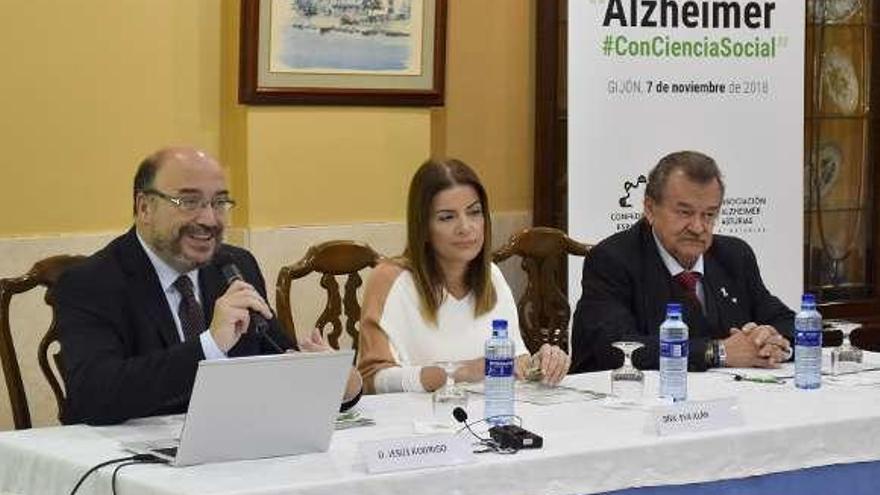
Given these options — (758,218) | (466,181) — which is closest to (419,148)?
(758,218)

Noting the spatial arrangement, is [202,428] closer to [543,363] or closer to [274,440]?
[274,440]

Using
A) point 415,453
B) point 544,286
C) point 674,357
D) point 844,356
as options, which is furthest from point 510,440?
point 544,286

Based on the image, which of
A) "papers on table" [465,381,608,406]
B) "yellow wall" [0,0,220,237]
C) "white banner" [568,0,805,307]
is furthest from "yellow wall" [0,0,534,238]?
"papers on table" [465,381,608,406]

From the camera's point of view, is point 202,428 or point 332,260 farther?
point 332,260

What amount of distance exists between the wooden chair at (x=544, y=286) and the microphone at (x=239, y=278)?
3.89ft

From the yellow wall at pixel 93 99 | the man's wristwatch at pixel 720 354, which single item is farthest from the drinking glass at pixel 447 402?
the yellow wall at pixel 93 99

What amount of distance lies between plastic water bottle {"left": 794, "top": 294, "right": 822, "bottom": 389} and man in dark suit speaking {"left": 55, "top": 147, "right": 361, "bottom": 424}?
1068 millimetres

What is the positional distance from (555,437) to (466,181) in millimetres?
1037

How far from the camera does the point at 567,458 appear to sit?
121 inches

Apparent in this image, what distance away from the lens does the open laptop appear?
9.38ft

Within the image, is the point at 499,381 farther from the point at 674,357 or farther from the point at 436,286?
the point at 436,286

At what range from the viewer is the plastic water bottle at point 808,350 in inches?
154

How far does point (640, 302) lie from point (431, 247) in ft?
2.06

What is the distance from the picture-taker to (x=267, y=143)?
5430 mm
